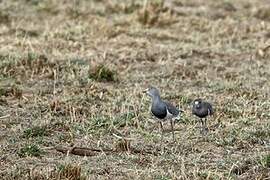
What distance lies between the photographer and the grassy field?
697 centimetres

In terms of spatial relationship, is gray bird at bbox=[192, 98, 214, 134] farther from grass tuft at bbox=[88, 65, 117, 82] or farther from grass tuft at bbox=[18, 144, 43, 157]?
grass tuft at bbox=[88, 65, 117, 82]

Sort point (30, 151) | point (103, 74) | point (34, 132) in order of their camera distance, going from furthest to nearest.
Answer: point (103, 74) → point (34, 132) → point (30, 151)

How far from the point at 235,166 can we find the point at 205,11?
35.1 feet

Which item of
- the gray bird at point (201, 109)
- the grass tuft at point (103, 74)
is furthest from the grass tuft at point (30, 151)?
the grass tuft at point (103, 74)

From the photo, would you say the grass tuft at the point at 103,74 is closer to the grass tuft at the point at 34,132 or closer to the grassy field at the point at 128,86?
the grassy field at the point at 128,86

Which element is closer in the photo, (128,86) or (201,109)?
(201,109)

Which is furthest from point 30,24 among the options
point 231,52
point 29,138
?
point 29,138

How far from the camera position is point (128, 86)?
10430 millimetres

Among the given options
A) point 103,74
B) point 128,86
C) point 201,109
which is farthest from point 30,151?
point 103,74

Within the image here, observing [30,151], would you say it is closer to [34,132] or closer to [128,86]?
[34,132]

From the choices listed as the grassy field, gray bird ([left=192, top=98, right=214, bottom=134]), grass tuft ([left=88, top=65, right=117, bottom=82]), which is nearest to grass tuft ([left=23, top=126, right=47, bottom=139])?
the grassy field

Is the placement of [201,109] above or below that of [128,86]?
above

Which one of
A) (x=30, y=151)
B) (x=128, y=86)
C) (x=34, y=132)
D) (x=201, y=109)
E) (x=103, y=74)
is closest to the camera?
(x=30, y=151)

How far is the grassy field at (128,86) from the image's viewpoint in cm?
697
